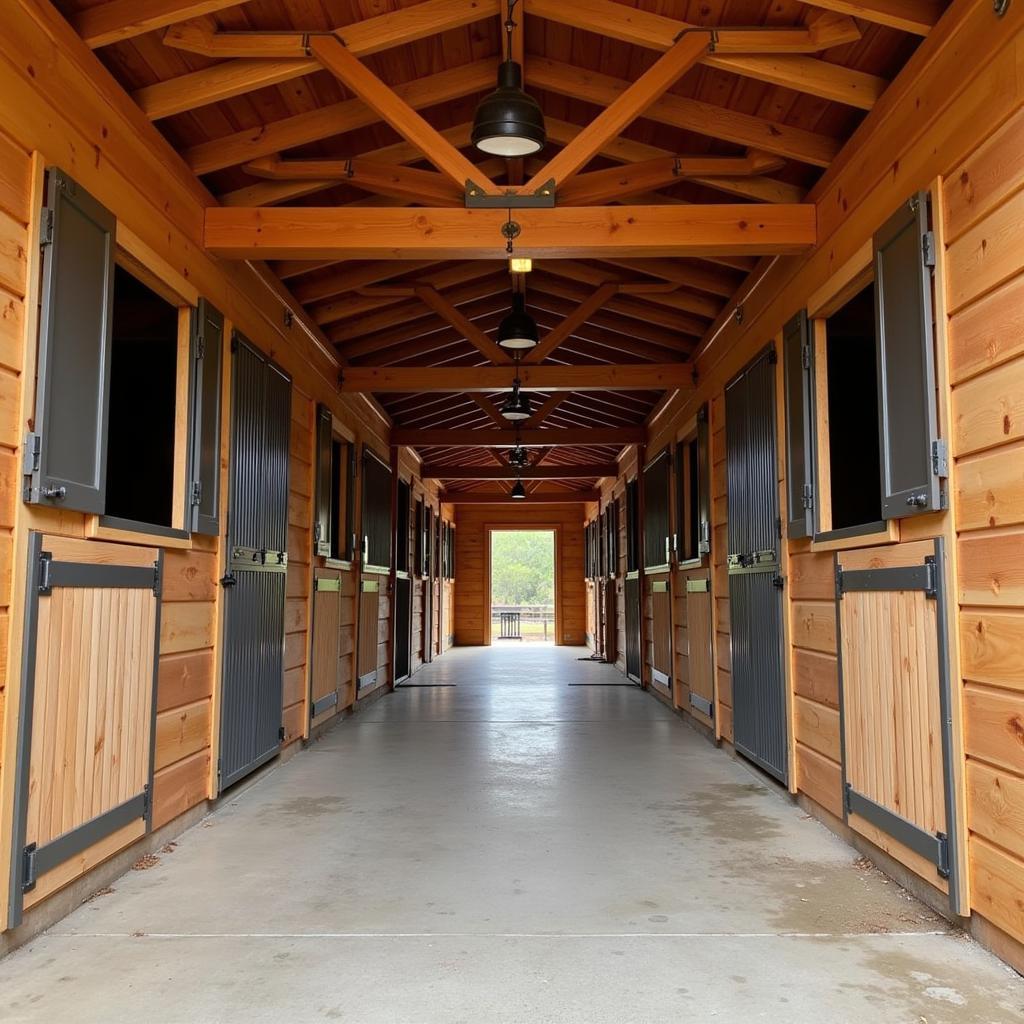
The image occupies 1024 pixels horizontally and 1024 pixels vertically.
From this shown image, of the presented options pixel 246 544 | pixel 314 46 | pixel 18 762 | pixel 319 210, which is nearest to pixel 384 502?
pixel 246 544

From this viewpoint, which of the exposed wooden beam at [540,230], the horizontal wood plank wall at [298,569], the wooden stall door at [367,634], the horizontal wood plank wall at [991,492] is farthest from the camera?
the wooden stall door at [367,634]

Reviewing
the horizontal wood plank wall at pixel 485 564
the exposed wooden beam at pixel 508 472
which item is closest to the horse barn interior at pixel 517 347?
the exposed wooden beam at pixel 508 472

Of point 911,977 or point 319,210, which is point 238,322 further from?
point 911,977

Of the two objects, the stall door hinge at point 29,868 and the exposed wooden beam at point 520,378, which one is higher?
the exposed wooden beam at point 520,378

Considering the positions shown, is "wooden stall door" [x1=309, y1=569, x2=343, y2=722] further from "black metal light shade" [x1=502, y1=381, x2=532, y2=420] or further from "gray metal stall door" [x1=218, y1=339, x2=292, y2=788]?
"black metal light shade" [x1=502, y1=381, x2=532, y2=420]

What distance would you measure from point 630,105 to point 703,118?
512 millimetres

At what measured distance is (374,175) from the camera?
12.8 ft

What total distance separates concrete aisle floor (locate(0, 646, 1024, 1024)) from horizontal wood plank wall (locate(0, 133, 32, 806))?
2.63ft

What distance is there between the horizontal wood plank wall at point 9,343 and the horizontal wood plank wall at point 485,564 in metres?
13.6

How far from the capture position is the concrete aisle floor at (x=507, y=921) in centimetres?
209

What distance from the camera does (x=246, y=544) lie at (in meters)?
4.20

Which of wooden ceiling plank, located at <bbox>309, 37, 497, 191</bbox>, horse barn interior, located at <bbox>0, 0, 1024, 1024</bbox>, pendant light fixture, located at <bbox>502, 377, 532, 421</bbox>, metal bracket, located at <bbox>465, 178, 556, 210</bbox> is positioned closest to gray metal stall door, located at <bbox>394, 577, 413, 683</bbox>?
pendant light fixture, located at <bbox>502, 377, 532, 421</bbox>

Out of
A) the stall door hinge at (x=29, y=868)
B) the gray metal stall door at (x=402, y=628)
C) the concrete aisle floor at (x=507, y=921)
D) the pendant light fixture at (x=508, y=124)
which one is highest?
the pendant light fixture at (x=508, y=124)

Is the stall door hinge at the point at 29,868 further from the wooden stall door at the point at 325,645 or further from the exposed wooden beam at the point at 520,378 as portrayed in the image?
the exposed wooden beam at the point at 520,378
